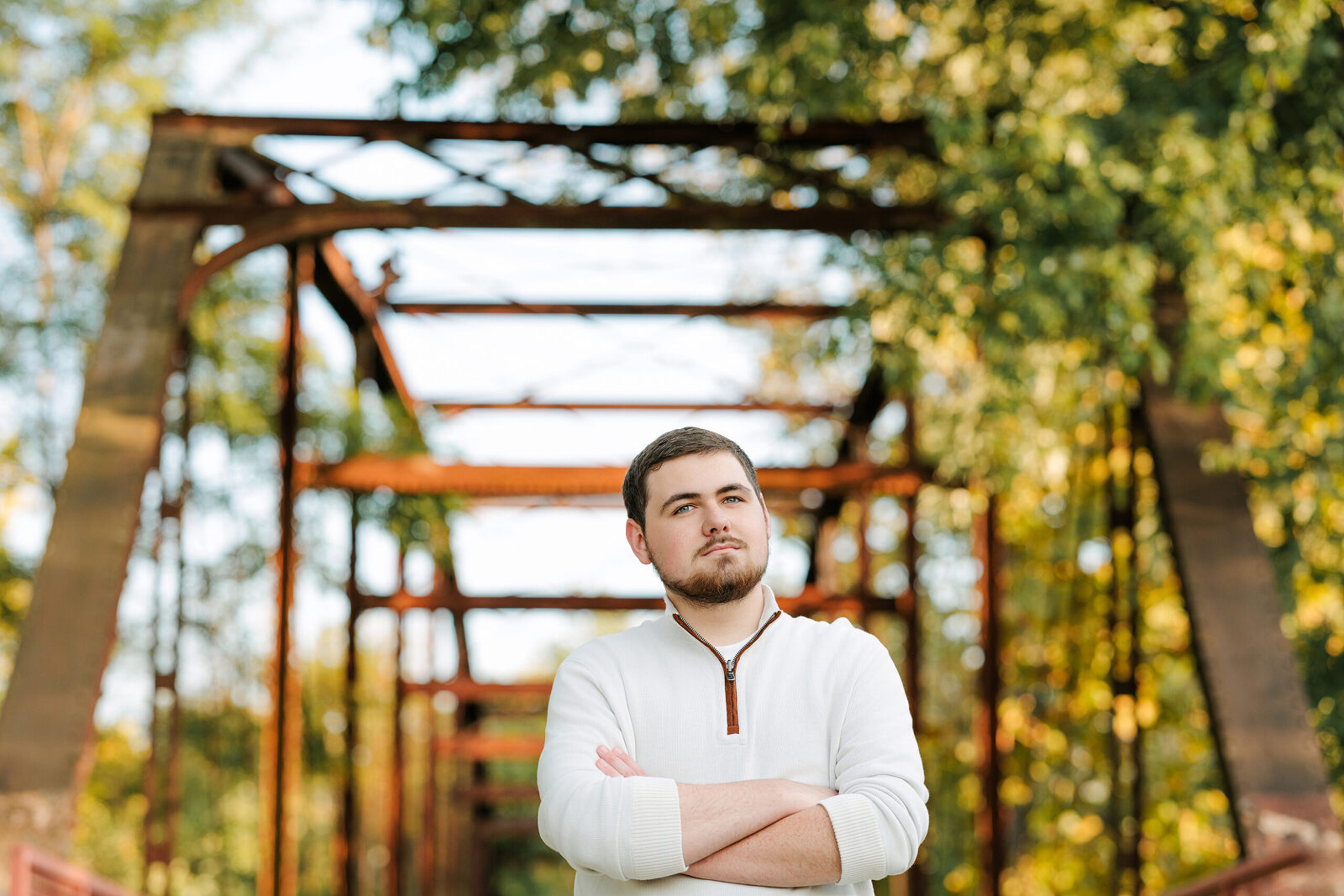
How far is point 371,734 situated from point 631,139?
32.7m

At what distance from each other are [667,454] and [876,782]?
0.61 m

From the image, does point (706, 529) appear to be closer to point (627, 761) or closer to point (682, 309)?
point (627, 761)

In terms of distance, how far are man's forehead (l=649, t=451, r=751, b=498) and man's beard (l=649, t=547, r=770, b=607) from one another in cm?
12

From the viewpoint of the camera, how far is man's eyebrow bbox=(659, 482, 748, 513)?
1.95 m

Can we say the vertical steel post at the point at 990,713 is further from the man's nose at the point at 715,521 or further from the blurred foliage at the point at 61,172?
the blurred foliage at the point at 61,172

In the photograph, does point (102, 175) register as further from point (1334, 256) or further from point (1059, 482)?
point (1334, 256)

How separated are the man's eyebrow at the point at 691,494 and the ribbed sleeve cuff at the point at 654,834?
1.43 feet

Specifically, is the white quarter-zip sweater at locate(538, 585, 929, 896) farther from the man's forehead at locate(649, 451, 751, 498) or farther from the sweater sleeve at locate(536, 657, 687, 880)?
the man's forehead at locate(649, 451, 751, 498)

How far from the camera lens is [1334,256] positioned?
18.4 ft

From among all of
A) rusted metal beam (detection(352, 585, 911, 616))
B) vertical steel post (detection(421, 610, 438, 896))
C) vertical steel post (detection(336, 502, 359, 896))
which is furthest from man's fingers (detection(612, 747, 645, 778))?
vertical steel post (detection(421, 610, 438, 896))

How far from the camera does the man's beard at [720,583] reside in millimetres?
1915

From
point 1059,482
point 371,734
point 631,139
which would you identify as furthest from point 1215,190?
point 371,734

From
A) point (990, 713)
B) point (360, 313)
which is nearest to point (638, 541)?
point (990, 713)

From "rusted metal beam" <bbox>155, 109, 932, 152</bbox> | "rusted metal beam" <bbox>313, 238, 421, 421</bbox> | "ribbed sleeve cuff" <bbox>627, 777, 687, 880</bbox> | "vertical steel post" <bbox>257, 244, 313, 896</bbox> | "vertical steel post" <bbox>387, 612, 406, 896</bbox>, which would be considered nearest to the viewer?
"ribbed sleeve cuff" <bbox>627, 777, 687, 880</bbox>
